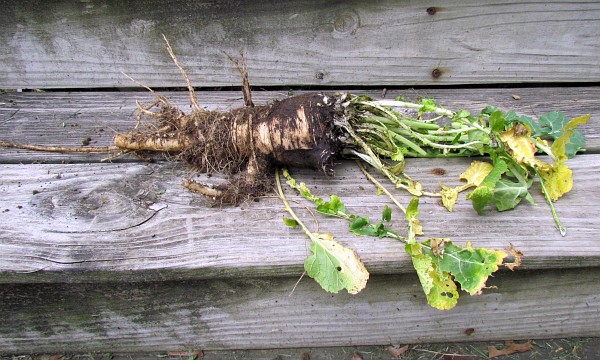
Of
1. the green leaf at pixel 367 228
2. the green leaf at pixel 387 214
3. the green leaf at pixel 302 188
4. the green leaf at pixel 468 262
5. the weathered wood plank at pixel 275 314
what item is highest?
the green leaf at pixel 302 188

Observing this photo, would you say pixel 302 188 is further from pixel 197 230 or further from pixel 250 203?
pixel 197 230

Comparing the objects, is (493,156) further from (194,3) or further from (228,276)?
(194,3)

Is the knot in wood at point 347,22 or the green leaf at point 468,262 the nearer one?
the green leaf at point 468,262

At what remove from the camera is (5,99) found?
5.96ft

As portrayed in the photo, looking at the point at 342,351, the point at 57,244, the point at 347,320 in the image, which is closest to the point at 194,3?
the point at 57,244

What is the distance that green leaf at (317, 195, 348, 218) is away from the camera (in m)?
1.28

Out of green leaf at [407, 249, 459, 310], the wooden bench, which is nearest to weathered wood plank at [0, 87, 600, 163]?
the wooden bench

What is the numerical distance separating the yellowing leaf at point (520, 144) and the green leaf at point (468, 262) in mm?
303

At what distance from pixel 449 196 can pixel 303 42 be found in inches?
33.7

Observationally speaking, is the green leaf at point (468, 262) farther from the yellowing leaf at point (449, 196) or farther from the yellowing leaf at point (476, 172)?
the yellowing leaf at point (476, 172)

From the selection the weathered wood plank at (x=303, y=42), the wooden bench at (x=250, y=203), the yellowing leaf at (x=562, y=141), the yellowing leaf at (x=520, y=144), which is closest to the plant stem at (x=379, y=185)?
the wooden bench at (x=250, y=203)

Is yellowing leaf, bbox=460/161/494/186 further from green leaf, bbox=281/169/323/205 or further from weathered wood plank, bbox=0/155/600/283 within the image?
green leaf, bbox=281/169/323/205

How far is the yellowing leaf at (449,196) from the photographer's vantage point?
1.32 metres

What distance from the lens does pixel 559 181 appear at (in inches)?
52.7
